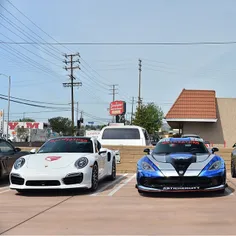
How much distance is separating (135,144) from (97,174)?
6043 mm

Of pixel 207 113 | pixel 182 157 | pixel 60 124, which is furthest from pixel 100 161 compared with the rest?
pixel 60 124

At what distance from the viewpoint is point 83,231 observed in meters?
5.78

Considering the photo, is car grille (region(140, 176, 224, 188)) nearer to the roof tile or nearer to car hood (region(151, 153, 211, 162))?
car hood (region(151, 153, 211, 162))

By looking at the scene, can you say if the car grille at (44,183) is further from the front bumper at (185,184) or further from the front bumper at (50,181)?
the front bumper at (185,184)

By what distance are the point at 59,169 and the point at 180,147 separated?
311cm

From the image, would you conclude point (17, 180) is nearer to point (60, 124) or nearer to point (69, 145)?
point (69, 145)

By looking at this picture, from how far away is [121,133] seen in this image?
1638cm

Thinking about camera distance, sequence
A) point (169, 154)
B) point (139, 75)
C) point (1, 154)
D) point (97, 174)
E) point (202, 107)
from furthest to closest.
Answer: point (139, 75) → point (202, 107) → point (1, 154) → point (97, 174) → point (169, 154)

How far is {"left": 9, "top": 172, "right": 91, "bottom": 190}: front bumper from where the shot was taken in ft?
29.3

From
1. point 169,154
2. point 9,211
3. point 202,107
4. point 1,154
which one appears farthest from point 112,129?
point 202,107

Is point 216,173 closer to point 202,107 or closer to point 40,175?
point 40,175

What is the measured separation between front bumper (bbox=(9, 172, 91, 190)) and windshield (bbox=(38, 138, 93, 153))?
1433 millimetres

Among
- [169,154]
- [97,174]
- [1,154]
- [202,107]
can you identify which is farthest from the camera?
[202,107]

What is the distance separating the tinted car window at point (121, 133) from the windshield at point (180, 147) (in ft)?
19.6
